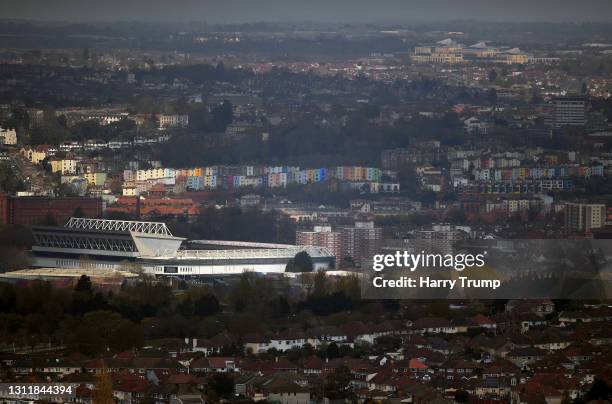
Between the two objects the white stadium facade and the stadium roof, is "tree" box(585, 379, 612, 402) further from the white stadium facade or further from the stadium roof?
the stadium roof

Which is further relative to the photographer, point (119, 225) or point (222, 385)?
point (119, 225)

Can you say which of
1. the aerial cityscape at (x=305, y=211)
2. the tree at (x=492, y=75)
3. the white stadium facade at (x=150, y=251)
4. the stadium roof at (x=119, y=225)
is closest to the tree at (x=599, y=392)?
the aerial cityscape at (x=305, y=211)

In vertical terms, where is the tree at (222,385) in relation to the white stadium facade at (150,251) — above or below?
above

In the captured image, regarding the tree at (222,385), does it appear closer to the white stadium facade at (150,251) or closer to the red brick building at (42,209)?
the white stadium facade at (150,251)

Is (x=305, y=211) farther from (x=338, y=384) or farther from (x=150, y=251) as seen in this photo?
(x=338, y=384)

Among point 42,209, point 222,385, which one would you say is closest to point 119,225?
point 42,209

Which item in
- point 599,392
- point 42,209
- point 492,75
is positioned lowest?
point 492,75

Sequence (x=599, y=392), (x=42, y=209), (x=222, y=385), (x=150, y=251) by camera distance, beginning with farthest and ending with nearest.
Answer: (x=42, y=209)
(x=150, y=251)
(x=222, y=385)
(x=599, y=392)
